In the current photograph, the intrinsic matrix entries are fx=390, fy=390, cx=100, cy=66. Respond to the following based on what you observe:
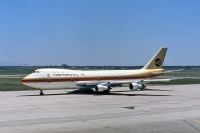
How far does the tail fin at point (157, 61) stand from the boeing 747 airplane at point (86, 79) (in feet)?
2.86

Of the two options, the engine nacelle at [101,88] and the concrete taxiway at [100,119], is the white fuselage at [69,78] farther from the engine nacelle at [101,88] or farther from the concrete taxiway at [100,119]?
the concrete taxiway at [100,119]

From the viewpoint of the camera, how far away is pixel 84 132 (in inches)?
880

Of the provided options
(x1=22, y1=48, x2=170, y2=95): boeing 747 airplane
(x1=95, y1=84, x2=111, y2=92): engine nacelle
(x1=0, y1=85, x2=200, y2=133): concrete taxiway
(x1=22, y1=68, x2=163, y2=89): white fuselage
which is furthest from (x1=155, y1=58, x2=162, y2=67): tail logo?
(x1=0, y1=85, x2=200, y2=133): concrete taxiway

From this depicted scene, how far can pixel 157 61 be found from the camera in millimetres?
61469

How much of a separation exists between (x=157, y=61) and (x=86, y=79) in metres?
13.0

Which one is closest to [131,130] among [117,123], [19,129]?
[117,123]

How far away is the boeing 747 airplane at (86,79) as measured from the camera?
171 feet

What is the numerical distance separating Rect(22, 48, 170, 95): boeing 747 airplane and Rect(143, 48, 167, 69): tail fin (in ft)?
2.86

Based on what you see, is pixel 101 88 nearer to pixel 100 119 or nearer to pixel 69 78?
pixel 69 78

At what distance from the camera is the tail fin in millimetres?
61125

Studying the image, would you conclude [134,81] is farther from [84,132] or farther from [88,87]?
[84,132]

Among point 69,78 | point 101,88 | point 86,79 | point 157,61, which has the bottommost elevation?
point 101,88

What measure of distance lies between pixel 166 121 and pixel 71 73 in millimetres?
28752

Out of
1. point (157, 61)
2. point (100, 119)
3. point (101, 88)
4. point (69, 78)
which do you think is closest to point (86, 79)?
point (69, 78)
